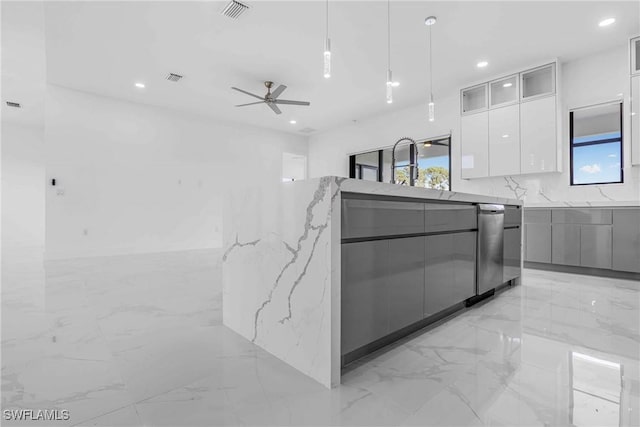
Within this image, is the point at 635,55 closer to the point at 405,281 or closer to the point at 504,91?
the point at 504,91

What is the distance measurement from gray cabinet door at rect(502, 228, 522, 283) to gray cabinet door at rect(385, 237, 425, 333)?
1490mm

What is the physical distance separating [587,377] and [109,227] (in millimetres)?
6457

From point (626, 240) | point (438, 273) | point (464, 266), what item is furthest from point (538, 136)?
point (438, 273)

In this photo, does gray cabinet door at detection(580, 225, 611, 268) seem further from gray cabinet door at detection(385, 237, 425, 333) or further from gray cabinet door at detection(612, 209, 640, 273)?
gray cabinet door at detection(385, 237, 425, 333)

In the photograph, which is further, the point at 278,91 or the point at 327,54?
the point at 278,91

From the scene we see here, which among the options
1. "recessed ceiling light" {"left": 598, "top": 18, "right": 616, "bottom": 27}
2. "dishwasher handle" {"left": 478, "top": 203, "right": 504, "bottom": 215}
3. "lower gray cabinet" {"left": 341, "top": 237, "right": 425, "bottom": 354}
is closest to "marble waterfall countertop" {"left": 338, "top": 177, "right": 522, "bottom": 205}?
"dishwasher handle" {"left": 478, "top": 203, "right": 504, "bottom": 215}

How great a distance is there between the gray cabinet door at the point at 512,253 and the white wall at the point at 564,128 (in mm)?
1833

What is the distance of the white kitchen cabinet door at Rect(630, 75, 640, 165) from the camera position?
361cm

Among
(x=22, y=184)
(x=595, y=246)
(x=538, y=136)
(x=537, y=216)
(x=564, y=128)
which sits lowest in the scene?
(x=595, y=246)

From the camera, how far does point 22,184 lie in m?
7.67

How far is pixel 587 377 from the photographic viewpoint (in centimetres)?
139

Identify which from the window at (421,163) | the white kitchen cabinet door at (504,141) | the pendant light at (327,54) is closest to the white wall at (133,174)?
the window at (421,163)

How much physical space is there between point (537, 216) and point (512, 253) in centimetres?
162

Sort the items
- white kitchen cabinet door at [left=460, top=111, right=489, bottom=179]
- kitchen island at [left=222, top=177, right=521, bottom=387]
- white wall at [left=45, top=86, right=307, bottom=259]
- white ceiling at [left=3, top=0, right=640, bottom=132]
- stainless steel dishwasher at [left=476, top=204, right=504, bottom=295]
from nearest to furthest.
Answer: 1. kitchen island at [left=222, top=177, right=521, bottom=387]
2. stainless steel dishwasher at [left=476, top=204, right=504, bottom=295]
3. white ceiling at [left=3, top=0, right=640, bottom=132]
4. white kitchen cabinet door at [left=460, top=111, right=489, bottom=179]
5. white wall at [left=45, top=86, right=307, bottom=259]
